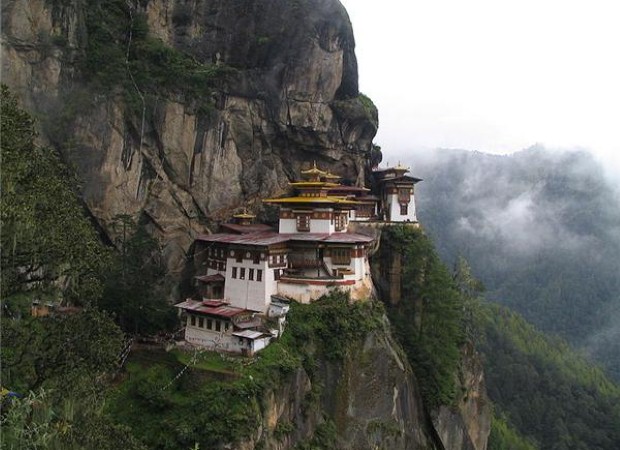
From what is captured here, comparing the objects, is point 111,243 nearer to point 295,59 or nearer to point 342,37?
point 295,59

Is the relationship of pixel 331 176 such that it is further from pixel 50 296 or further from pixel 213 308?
pixel 50 296

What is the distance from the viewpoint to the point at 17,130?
12312 mm

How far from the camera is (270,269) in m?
32.0

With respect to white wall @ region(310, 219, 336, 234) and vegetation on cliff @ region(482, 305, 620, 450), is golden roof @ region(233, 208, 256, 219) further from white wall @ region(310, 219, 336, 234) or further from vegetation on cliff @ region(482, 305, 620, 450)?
vegetation on cliff @ region(482, 305, 620, 450)

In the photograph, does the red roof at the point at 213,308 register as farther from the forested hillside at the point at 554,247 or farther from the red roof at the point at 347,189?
the forested hillside at the point at 554,247

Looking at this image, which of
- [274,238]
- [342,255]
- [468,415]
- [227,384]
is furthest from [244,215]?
[468,415]

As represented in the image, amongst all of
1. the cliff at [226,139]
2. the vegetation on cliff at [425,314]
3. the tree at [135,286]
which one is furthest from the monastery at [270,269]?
the vegetation on cliff at [425,314]

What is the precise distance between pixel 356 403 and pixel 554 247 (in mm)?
149878

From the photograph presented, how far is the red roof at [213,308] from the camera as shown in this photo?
29283 millimetres

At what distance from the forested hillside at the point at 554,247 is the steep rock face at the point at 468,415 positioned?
278ft

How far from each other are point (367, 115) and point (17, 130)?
116 ft

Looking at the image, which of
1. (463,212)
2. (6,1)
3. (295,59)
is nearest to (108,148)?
(6,1)

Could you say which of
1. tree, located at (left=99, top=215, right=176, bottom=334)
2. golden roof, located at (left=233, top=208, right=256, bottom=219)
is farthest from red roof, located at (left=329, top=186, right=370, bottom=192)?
tree, located at (left=99, top=215, right=176, bottom=334)

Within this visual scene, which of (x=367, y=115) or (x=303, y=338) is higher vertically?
(x=367, y=115)
